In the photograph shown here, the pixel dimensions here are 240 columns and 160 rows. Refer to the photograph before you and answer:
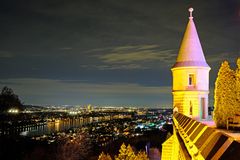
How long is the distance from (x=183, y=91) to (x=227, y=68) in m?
9.14

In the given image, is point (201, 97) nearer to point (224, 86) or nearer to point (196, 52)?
point (196, 52)

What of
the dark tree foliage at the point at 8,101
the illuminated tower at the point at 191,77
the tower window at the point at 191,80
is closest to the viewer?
the illuminated tower at the point at 191,77

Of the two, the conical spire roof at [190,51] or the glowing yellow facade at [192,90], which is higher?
the conical spire roof at [190,51]

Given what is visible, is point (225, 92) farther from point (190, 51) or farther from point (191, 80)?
point (191, 80)

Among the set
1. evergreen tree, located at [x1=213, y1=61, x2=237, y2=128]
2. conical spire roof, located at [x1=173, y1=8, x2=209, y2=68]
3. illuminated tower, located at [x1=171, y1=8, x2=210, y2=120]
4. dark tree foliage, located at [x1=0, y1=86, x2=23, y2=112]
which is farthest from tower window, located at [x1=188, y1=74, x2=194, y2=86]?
dark tree foliage, located at [x1=0, y1=86, x2=23, y2=112]

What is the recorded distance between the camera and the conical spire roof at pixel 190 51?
22359mm

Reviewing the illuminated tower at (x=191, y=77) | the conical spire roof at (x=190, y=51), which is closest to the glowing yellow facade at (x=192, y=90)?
the illuminated tower at (x=191, y=77)

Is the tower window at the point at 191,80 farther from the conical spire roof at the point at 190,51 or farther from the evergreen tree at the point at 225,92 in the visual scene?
the evergreen tree at the point at 225,92

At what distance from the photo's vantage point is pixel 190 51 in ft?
73.8

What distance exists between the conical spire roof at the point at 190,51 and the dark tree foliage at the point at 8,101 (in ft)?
141

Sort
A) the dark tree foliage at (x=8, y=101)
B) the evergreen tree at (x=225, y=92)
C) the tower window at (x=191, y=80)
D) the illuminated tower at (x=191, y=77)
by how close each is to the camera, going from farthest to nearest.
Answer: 1. the dark tree foliage at (x=8, y=101)
2. the tower window at (x=191, y=80)
3. the illuminated tower at (x=191, y=77)
4. the evergreen tree at (x=225, y=92)

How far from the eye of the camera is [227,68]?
13680 mm

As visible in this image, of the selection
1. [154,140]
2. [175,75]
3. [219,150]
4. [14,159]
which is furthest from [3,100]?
[219,150]

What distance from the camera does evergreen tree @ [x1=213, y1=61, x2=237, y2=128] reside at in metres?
13.5
